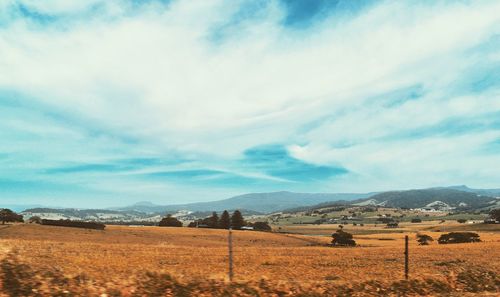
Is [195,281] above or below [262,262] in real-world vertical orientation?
above

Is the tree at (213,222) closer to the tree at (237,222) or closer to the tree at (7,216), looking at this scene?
the tree at (237,222)

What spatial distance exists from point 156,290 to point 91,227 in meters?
109

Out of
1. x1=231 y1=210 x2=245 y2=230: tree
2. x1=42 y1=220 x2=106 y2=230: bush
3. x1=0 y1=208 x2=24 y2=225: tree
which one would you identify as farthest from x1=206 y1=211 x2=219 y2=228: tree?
x1=0 y1=208 x2=24 y2=225: tree

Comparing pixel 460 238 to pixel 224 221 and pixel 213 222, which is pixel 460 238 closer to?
pixel 224 221

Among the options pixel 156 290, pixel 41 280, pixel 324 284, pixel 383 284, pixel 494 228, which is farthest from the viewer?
pixel 494 228

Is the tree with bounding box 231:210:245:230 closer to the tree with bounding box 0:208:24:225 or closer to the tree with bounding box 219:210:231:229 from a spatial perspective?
the tree with bounding box 219:210:231:229

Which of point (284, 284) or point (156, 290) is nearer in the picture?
point (156, 290)

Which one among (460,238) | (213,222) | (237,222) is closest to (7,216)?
(213,222)

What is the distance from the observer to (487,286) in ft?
61.8

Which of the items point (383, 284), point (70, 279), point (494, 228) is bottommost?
point (494, 228)

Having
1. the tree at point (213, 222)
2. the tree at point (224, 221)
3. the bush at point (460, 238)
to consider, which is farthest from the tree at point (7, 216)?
the bush at point (460, 238)

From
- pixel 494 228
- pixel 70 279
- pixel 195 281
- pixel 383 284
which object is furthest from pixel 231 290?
pixel 494 228

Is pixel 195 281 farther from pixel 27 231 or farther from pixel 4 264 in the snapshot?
pixel 27 231

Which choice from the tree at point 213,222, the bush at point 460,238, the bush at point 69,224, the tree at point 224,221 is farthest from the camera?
the tree at point 213,222
